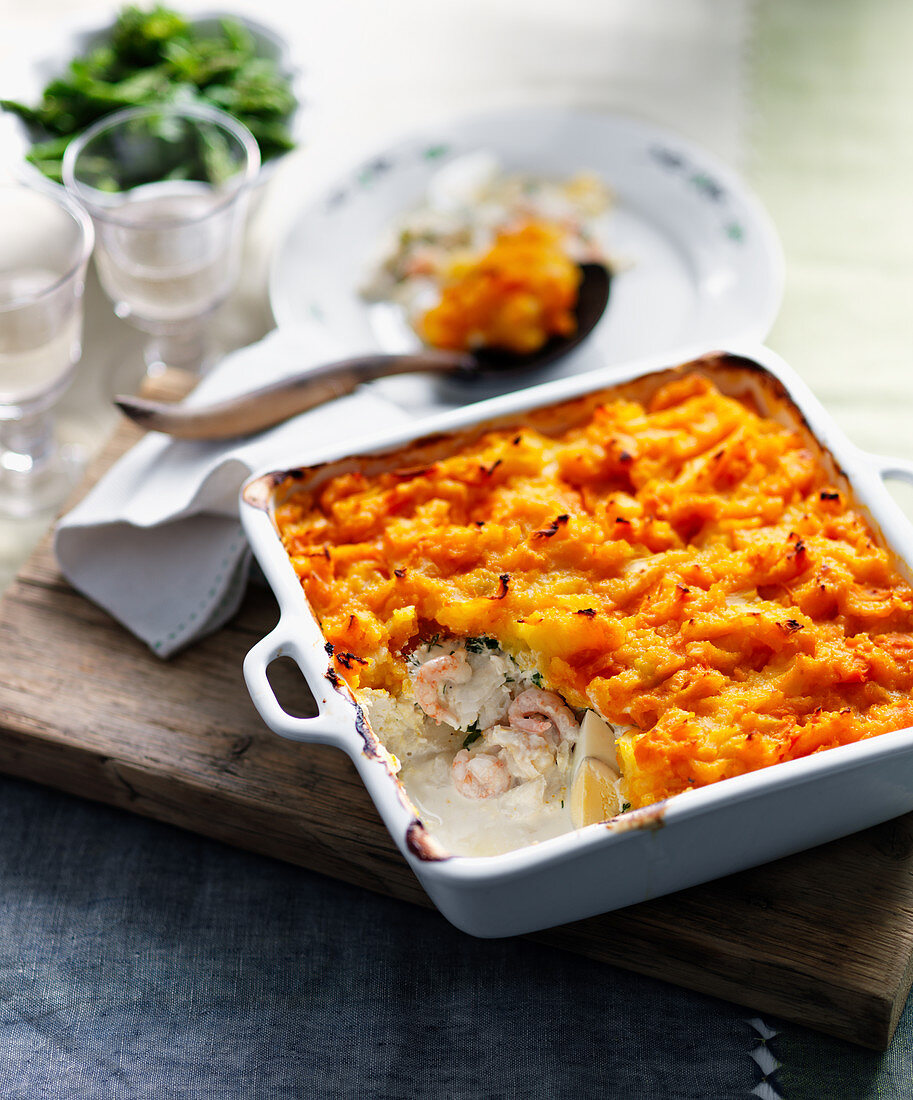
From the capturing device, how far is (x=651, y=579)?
2160mm

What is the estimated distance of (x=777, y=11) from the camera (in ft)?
13.9

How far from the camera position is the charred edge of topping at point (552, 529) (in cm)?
A: 219

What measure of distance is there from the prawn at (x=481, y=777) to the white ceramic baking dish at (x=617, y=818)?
7.8 inches

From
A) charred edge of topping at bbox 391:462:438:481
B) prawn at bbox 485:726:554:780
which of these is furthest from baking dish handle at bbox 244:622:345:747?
charred edge of topping at bbox 391:462:438:481

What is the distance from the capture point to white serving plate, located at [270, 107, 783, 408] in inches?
125

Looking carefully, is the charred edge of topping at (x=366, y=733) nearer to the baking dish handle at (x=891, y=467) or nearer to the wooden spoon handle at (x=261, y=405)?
the wooden spoon handle at (x=261, y=405)

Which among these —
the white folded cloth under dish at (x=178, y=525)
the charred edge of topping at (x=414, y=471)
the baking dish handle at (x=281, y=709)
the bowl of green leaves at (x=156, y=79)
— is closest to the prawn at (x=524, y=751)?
the baking dish handle at (x=281, y=709)

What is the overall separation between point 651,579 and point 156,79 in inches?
95.3

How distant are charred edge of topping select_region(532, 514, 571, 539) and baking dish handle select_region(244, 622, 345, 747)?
0.50m

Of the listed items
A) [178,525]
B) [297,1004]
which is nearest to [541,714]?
[297,1004]

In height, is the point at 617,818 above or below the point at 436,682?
above

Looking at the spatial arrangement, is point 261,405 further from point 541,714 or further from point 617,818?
point 617,818

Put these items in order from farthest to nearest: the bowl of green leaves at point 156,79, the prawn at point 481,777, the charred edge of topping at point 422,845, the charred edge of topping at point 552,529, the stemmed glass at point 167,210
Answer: the bowl of green leaves at point 156,79
the stemmed glass at point 167,210
the charred edge of topping at point 552,529
the prawn at point 481,777
the charred edge of topping at point 422,845

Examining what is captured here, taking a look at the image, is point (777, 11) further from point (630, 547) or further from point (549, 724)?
point (549, 724)
